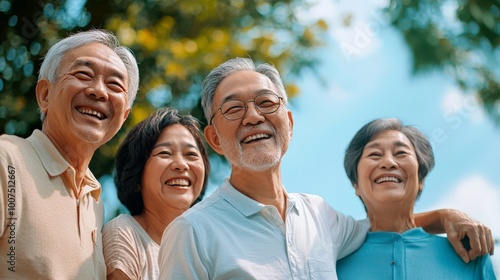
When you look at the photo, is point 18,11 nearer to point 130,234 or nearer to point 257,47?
point 257,47

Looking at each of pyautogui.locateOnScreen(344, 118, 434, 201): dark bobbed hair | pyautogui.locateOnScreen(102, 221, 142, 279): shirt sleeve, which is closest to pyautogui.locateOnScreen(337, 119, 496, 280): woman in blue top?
pyautogui.locateOnScreen(344, 118, 434, 201): dark bobbed hair

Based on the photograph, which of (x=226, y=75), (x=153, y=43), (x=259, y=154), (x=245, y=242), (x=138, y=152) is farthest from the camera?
(x=153, y=43)

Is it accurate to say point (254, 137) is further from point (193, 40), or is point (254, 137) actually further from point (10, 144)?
point (193, 40)

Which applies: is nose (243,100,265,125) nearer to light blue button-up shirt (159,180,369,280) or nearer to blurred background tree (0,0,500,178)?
light blue button-up shirt (159,180,369,280)

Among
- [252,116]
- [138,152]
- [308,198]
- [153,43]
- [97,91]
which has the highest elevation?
[153,43]

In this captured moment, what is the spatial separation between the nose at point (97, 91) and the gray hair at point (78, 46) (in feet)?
0.63

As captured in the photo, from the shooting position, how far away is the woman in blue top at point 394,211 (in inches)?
132

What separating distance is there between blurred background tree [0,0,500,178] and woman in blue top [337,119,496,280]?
3230 mm

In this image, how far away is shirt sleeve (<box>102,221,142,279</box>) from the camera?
3174mm

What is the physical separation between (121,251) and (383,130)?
1.43 meters

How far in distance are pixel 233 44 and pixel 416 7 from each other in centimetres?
223

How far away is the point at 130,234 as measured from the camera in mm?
3379

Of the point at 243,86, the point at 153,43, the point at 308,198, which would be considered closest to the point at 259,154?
the point at 243,86

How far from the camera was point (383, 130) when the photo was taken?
3.66 metres
